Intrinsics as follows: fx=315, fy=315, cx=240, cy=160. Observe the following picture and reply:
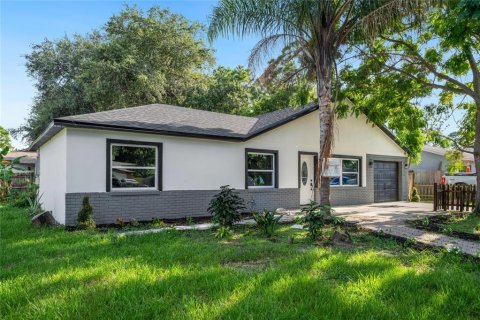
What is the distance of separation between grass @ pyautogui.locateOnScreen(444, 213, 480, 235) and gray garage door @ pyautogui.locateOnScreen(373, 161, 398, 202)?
606 centimetres

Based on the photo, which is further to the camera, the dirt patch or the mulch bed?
the mulch bed

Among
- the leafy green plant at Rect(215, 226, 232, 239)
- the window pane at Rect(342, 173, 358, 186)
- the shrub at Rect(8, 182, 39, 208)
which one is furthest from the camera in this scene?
the window pane at Rect(342, 173, 358, 186)

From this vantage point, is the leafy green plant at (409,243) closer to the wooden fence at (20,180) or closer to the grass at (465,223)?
the grass at (465,223)

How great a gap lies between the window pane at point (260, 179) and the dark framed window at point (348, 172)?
3853 millimetres

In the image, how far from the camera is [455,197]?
12805mm

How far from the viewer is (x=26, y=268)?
16.9 ft

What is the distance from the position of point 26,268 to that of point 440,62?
13.9m

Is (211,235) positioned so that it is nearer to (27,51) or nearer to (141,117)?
(141,117)

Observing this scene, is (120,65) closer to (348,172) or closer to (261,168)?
(261,168)

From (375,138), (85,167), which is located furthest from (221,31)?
(375,138)

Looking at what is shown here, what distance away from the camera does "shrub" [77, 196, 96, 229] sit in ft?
28.8

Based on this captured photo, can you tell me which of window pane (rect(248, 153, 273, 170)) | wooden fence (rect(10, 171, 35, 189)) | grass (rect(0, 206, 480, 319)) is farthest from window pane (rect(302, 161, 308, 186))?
wooden fence (rect(10, 171, 35, 189))

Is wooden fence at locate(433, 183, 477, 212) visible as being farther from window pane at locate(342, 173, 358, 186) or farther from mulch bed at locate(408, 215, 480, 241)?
window pane at locate(342, 173, 358, 186)

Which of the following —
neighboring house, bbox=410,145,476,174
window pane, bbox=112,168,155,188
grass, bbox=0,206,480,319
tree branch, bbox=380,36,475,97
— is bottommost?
grass, bbox=0,206,480,319
